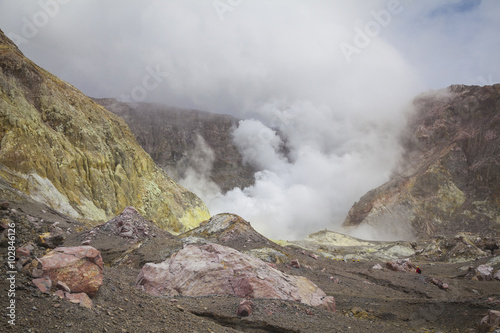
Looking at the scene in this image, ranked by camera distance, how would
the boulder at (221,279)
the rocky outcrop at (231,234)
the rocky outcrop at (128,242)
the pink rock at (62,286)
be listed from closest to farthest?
the pink rock at (62,286), the boulder at (221,279), the rocky outcrop at (128,242), the rocky outcrop at (231,234)

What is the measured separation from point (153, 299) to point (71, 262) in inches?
77.9

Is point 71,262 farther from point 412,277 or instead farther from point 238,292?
point 412,277

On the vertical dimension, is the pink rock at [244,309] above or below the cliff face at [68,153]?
below

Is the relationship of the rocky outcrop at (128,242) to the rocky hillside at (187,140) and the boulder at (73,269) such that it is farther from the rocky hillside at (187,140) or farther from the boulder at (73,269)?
the rocky hillside at (187,140)

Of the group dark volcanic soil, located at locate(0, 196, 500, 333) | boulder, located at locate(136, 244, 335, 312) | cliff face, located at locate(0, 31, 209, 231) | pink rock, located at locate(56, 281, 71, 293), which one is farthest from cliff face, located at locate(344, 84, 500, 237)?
pink rock, located at locate(56, 281, 71, 293)

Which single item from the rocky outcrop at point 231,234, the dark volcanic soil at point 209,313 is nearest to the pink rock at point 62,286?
the dark volcanic soil at point 209,313

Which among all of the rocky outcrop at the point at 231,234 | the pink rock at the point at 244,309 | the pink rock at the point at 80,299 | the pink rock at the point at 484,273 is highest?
the pink rock at the point at 484,273

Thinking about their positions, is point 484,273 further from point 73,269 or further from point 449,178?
point 449,178

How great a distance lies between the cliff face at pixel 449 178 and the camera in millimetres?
78312

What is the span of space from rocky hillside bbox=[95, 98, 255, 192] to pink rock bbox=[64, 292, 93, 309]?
366 ft

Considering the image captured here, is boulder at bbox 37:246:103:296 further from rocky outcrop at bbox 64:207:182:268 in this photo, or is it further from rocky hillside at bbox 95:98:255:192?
rocky hillside at bbox 95:98:255:192

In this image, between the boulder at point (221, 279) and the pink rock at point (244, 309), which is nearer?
the pink rock at point (244, 309)

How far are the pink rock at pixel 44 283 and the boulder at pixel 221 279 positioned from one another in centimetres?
507

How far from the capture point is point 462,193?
270ft
